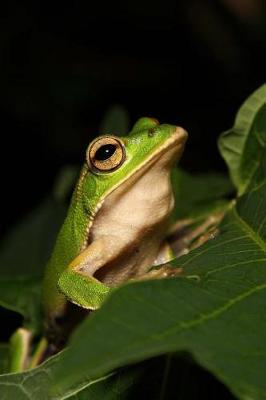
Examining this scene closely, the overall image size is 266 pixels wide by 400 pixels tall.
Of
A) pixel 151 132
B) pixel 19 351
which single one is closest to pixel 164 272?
pixel 151 132

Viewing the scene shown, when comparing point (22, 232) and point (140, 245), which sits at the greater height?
point (140, 245)

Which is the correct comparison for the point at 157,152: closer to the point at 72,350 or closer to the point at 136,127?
the point at 136,127

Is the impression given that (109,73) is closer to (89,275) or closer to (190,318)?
(89,275)

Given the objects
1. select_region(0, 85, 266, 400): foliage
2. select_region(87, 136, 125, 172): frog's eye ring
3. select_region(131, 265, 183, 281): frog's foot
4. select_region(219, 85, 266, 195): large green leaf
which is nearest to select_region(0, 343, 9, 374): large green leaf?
select_region(0, 85, 266, 400): foliage

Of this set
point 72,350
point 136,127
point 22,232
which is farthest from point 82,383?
point 22,232

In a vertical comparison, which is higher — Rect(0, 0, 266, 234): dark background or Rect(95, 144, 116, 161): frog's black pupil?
Rect(95, 144, 116, 161): frog's black pupil

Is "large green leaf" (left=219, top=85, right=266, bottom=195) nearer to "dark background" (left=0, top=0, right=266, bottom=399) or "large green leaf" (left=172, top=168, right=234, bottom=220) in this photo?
"large green leaf" (left=172, top=168, right=234, bottom=220)

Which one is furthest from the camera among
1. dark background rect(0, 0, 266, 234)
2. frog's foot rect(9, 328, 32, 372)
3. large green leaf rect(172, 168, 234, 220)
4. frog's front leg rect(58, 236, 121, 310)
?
dark background rect(0, 0, 266, 234)
